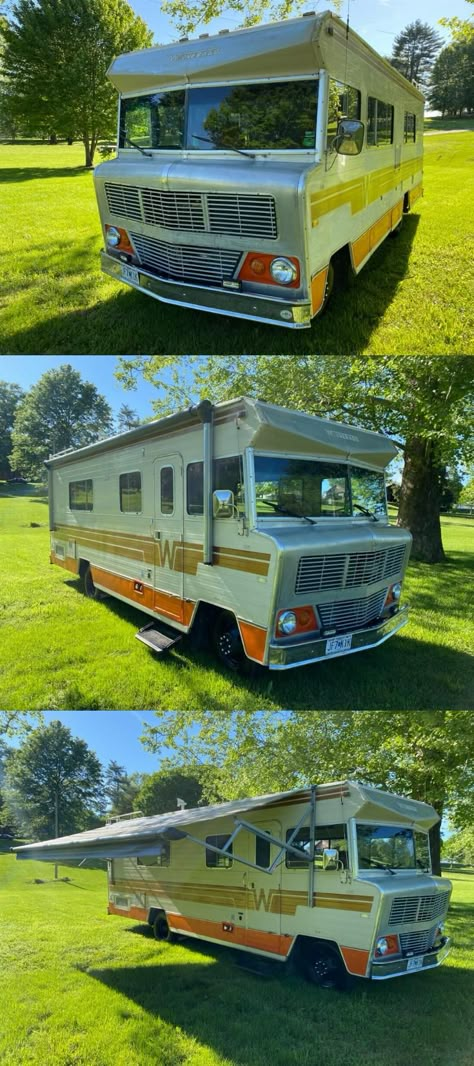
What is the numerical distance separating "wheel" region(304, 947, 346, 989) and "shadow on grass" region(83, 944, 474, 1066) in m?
0.06

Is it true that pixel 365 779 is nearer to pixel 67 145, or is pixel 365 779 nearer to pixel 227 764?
pixel 227 764

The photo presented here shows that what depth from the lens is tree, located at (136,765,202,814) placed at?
5996 mm

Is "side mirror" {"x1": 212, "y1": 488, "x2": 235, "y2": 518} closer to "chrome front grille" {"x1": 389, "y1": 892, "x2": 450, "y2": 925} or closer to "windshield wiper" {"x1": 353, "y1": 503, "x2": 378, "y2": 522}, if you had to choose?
"windshield wiper" {"x1": 353, "y1": 503, "x2": 378, "y2": 522}

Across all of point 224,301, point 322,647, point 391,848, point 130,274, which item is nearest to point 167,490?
point 224,301

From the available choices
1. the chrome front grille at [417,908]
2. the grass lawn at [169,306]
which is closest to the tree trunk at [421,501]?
the grass lawn at [169,306]

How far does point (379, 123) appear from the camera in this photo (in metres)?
5.55

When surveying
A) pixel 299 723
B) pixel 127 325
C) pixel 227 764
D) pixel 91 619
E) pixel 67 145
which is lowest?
pixel 227 764

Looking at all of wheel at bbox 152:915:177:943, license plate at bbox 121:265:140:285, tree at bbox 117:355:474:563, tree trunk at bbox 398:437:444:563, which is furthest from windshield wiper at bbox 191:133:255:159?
wheel at bbox 152:915:177:943

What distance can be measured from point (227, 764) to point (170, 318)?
155 inches

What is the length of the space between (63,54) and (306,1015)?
304 inches

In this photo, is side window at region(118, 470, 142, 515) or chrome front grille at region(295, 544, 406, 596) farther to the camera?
side window at region(118, 470, 142, 515)

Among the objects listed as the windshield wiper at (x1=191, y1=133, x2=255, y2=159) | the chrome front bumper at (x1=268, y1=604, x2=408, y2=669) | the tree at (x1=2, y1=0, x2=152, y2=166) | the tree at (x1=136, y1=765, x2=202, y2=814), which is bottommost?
the tree at (x1=136, y1=765, x2=202, y2=814)

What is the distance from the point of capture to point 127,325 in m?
5.15

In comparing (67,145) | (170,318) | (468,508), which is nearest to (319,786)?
(468,508)
